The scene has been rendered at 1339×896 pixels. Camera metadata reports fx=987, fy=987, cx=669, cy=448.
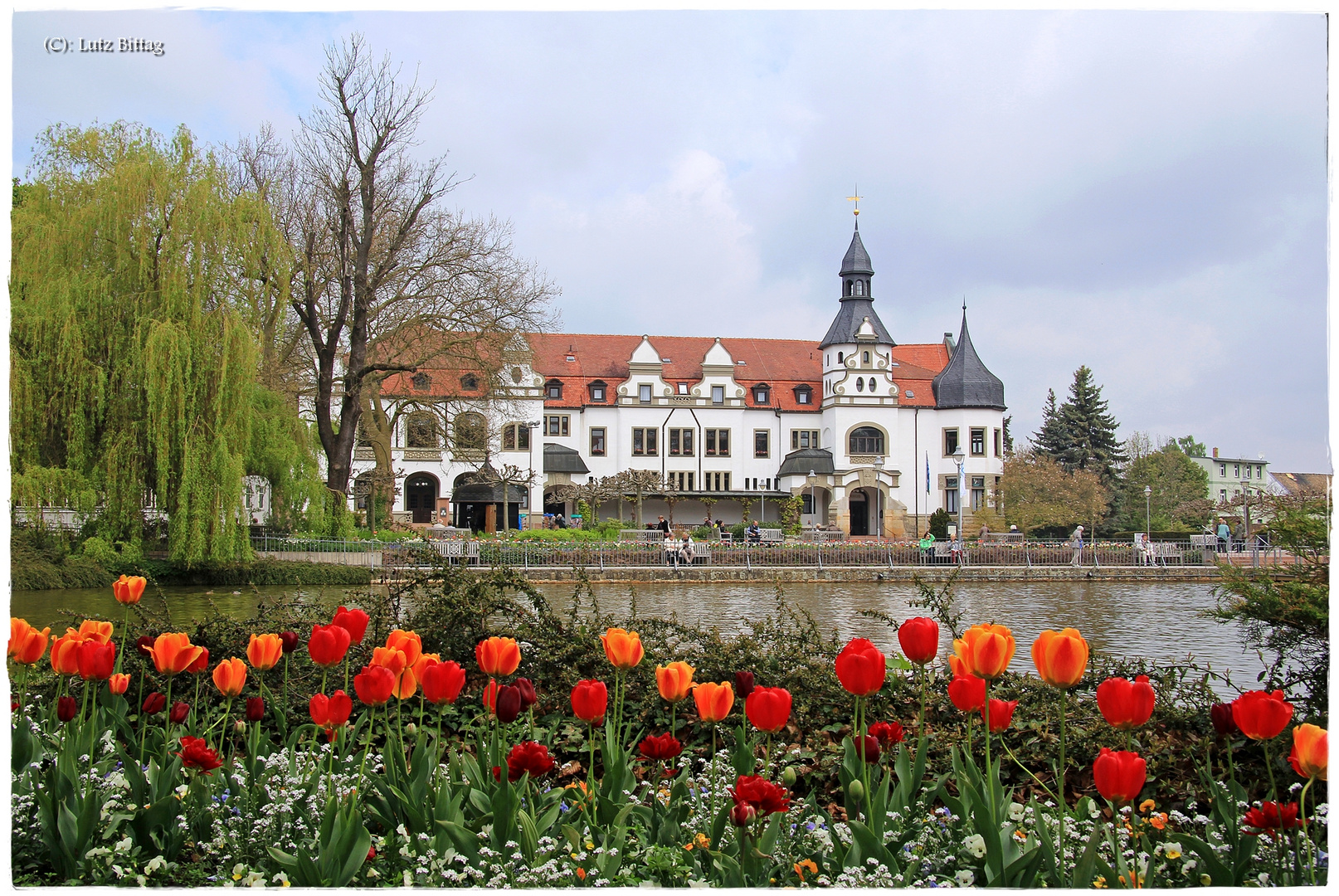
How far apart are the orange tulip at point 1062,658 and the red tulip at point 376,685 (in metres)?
1.68

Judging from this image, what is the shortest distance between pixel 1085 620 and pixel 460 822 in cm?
1537

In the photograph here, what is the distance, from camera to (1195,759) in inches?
141

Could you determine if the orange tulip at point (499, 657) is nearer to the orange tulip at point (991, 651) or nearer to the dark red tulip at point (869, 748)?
the dark red tulip at point (869, 748)

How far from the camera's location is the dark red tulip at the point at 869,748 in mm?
2709

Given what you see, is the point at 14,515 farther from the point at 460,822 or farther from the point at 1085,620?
the point at 1085,620

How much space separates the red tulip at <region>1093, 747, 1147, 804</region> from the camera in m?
2.14

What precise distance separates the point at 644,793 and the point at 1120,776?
4.79 ft

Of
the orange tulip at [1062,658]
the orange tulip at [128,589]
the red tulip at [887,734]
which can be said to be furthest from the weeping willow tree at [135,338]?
the orange tulip at [1062,658]

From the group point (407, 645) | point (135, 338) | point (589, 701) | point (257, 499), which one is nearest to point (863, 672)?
point (589, 701)

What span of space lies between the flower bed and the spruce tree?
56.9 metres

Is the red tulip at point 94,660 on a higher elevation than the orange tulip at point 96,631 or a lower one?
lower

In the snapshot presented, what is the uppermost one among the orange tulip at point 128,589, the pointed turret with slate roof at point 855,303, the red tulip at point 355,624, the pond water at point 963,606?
the pointed turret with slate roof at point 855,303

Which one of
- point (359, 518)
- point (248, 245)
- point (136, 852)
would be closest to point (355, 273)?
point (248, 245)

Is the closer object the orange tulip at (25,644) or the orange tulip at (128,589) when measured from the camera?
the orange tulip at (25,644)
